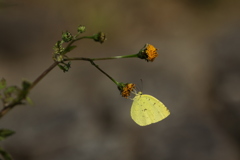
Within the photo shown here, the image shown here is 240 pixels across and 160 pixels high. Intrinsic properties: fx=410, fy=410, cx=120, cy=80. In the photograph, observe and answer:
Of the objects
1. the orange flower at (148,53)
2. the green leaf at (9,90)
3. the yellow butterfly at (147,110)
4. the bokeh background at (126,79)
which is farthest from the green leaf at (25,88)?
the bokeh background at (126,79)

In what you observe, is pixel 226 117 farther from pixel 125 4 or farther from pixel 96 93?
pixel 125 4

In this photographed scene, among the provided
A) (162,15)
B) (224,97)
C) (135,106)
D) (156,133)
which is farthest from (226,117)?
(135,106)

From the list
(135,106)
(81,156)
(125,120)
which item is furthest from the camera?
(125,120)

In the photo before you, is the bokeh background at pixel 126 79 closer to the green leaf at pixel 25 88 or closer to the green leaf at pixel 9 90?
the green leaf at pixel 9 90

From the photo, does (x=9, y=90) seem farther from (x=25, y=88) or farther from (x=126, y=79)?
(x=126, y=79)

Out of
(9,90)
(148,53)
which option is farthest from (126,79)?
(9,90)
